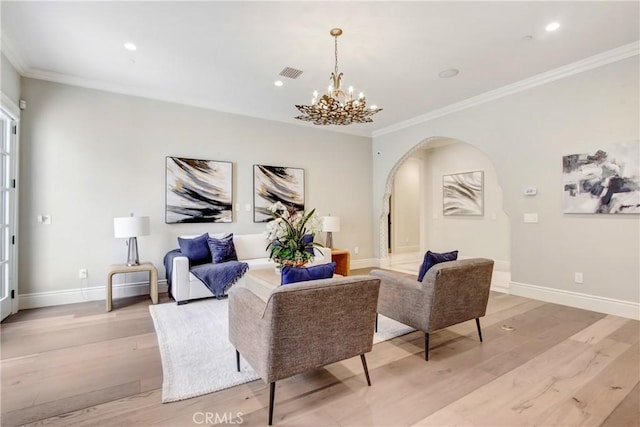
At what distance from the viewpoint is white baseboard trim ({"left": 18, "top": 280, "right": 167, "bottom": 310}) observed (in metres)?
3.86

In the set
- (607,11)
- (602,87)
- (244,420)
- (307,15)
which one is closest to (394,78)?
(307,15)

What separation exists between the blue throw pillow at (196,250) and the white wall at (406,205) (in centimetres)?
520

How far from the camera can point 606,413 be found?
1.84 metres

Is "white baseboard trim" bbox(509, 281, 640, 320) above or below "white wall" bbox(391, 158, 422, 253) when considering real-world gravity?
below

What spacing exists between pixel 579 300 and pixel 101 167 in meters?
6.46

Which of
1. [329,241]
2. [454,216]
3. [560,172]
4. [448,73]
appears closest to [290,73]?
[448,73]

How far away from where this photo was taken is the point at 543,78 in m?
4.02

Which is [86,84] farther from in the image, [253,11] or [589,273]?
[589,273]

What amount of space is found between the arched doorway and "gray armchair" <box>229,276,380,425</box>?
174 inches

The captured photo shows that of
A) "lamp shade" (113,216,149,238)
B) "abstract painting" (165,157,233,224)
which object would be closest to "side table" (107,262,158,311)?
"lamp shade" (113,216,149,238)

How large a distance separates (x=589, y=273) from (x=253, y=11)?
4675mm

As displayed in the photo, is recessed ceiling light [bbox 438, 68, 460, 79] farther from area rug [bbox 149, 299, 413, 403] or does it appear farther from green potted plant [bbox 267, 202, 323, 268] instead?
area rug [bbox 149, 299, 413, 403]

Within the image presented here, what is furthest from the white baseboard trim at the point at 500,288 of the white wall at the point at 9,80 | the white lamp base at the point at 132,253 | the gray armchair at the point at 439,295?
the white wall at the point at 9,80

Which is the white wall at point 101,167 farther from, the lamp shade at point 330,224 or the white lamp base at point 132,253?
the lamp shade at point 330,224
